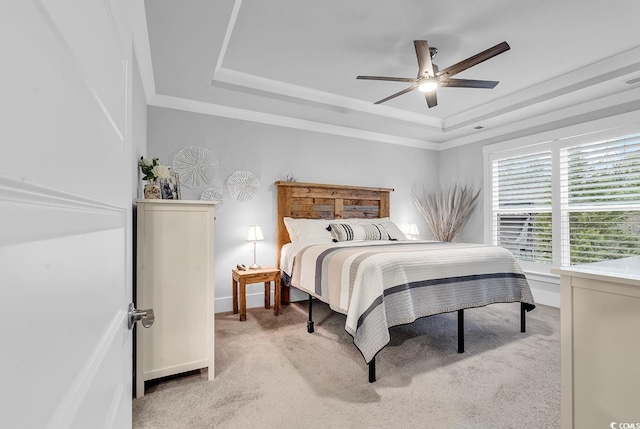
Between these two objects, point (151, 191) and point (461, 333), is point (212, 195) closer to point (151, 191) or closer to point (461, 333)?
point (151, 191)

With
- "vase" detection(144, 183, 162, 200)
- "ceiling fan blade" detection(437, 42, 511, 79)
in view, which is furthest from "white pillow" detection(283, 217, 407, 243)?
"ceiling fan blade" detection(437, 42, 511, 79)

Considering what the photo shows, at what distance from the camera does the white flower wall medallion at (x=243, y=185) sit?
376cm

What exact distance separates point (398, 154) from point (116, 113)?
16.0 ft

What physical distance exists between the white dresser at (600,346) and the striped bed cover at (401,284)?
3.42ft

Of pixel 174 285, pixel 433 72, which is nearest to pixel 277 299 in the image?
pixel 174 285

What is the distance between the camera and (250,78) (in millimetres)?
3293

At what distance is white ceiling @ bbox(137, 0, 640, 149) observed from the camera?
227 cm

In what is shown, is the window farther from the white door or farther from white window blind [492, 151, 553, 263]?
the white door

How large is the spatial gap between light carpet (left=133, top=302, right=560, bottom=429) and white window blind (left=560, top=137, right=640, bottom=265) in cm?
126

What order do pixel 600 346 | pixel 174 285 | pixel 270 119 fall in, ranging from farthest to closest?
1. pixel 270 119
2. pixel 174 285
3. pixel 600 346

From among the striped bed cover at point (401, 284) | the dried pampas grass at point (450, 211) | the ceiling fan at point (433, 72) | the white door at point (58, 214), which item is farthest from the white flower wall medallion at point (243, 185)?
the white door at point (58, 214)

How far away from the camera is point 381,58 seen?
9.66ft

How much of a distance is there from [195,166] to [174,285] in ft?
6.22

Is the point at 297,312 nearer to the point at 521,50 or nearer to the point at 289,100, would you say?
the point at 289,100
